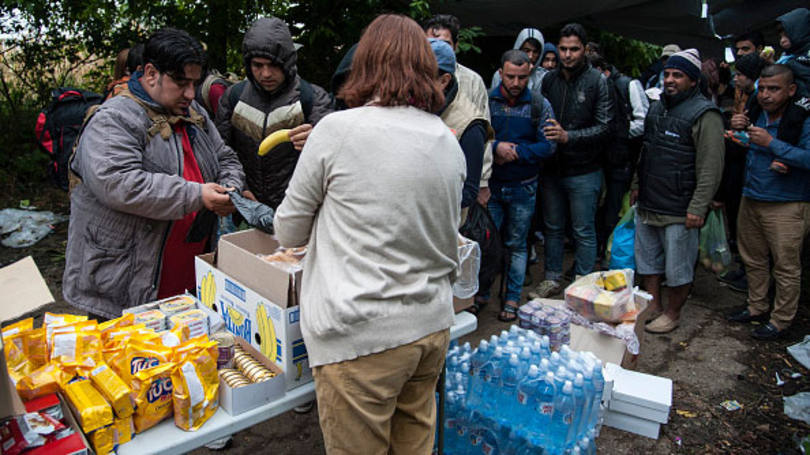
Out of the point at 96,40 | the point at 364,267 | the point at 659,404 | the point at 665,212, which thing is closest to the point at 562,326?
the point at 659,404

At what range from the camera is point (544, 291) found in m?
4.90

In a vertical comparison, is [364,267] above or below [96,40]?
below

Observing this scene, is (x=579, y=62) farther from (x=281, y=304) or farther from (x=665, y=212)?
(x=281, y=304)

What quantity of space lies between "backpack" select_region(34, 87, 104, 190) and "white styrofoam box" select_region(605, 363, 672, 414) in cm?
333

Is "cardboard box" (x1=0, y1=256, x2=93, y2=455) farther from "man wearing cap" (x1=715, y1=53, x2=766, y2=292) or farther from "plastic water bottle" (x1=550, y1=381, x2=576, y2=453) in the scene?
"man wearing cap" (x1=715, y1=53, x2=766, y2=292)

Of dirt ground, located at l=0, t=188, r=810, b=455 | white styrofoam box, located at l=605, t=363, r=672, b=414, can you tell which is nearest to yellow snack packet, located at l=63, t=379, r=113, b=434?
dirt ground, located at l=0, t=188, r=810, b=455

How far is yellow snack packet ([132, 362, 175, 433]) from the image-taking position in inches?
67.0

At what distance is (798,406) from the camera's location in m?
3.54

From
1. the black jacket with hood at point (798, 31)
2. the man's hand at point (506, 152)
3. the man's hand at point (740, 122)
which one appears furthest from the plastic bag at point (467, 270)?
the black jacket with hood at point (798, 31)

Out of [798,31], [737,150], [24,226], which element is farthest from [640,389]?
[24,226]

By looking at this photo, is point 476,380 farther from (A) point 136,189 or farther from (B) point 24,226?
(B) point 24,226

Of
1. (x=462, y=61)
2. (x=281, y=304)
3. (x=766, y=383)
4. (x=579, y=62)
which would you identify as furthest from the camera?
(x=462, y=61)

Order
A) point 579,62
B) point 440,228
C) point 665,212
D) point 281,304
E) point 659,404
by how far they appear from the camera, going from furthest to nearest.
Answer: point 579,62 < point 665,212 < point 659,404 < point 281,304 < point 440,228

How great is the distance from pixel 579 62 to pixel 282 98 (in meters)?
2.52
